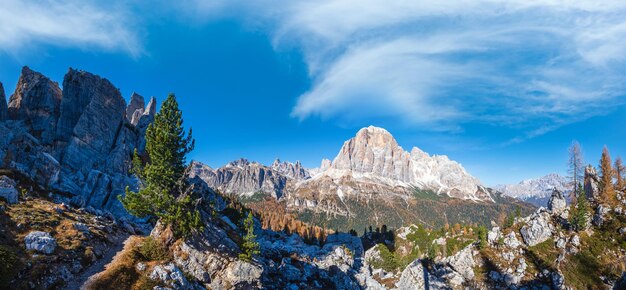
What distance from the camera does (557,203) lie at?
126 metres

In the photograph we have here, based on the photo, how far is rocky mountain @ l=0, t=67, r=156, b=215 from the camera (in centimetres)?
9919

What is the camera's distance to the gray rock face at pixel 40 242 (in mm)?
34822

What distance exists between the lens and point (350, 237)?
187375 millimetres

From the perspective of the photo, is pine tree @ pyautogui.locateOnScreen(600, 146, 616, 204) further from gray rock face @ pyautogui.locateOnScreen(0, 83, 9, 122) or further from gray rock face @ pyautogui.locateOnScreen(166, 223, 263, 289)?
gray rock face @ pyautogui.locateOnScreen(0, 83, 9, 122)

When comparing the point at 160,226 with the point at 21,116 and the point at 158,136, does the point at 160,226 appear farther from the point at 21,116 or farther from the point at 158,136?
the point at 21,116

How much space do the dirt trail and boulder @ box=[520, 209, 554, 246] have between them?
127737 mm

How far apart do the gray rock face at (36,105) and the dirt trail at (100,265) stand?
330ft

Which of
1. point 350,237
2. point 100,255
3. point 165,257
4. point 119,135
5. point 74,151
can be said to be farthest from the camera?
point 350,237

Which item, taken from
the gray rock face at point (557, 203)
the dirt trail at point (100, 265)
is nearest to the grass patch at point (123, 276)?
the dirt trail at point (100, 265)

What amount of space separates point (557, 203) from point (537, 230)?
25092 millimetres

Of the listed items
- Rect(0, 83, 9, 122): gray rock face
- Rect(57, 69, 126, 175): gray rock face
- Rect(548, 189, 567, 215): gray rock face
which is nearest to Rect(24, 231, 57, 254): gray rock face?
Rect(57, 69, 126, 175): gray rock face

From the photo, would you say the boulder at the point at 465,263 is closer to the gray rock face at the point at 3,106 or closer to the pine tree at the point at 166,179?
the pine tree at the point at 166,179

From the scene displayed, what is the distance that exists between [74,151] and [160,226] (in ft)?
317

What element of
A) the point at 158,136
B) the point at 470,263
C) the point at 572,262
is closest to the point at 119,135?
the point at 158,136
